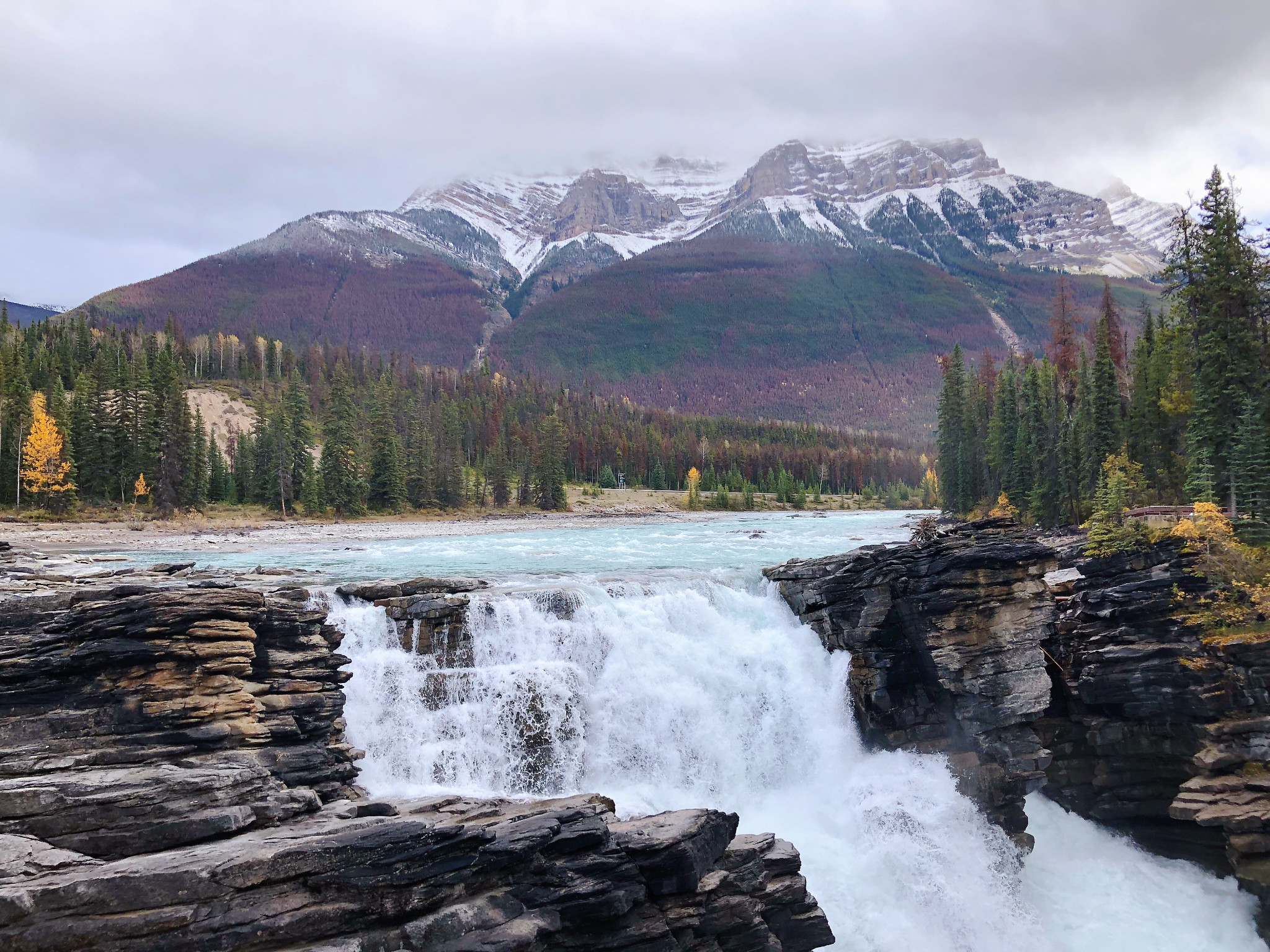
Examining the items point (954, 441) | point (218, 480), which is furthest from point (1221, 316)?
point (218, 480)

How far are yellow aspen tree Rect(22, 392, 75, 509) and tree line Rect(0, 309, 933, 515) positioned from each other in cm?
16

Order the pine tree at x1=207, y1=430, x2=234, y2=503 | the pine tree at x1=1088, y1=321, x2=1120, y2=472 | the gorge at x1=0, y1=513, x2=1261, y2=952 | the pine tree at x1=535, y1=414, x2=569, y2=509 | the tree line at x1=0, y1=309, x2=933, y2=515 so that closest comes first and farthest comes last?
the gorge at x1=0, y1=513, x2=1261, y2=952 < the pine tree at x1=1088, y1=321, x2=1120, y2=472 < the tree line at x1=0, y1=309, x2=933, y2=515 < the pine tree at x1=207, y1=430, x2=234, y2=503 < the pine tree at x1=535, y1=414, x2=569, y2=509

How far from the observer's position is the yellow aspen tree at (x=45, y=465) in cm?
6906

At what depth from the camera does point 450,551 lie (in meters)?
53.6

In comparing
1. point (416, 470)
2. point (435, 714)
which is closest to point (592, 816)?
point (435, 714)

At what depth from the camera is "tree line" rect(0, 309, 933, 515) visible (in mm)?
76625

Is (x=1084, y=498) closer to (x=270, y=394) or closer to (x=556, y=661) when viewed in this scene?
(x=556, y=661)

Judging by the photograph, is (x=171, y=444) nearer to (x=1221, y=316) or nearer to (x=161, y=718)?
(x=161, y=718)

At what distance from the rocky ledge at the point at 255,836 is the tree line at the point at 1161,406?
81.3ft

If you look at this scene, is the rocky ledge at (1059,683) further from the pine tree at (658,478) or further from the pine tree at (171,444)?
the pine tree at (658,478)

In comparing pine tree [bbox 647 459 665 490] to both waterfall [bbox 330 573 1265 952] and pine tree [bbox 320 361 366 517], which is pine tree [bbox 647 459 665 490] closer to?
pine tree [bbox 320 361 366 517]

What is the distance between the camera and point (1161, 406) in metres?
46.4

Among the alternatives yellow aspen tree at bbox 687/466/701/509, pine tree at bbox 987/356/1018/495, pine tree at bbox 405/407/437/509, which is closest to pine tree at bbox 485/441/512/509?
pine tree at bbox 405/407/437/509

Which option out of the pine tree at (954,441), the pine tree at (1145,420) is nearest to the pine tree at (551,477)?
the pine tree at (954,441)
